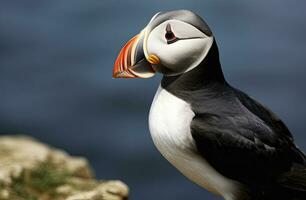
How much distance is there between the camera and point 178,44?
2.81m

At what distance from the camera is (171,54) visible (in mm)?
2818

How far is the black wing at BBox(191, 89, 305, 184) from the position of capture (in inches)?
110

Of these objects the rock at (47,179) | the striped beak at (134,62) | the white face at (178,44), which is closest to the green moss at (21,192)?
the rock at (47,179)

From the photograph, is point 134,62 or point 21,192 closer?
point 134,62

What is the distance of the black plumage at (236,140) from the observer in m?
2.80

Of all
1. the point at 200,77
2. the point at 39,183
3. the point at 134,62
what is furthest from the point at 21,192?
the point at 200,77

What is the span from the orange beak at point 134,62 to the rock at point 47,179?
72cm

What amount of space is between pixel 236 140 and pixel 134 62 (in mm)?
444

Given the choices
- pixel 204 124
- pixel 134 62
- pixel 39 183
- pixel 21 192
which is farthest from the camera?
→ pixel 39 183

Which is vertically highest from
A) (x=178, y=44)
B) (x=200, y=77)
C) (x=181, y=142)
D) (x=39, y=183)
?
(x=178, y=44)

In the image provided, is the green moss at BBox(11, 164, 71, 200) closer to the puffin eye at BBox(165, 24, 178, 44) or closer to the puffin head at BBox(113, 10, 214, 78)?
the puffin head at BBox(113, 10, 214, 78)

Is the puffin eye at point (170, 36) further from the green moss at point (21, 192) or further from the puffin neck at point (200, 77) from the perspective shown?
the green moss at point (21, 192)

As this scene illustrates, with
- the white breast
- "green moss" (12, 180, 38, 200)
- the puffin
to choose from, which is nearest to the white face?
the puffin

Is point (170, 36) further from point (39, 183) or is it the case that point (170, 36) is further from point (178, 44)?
point (39, 183)
